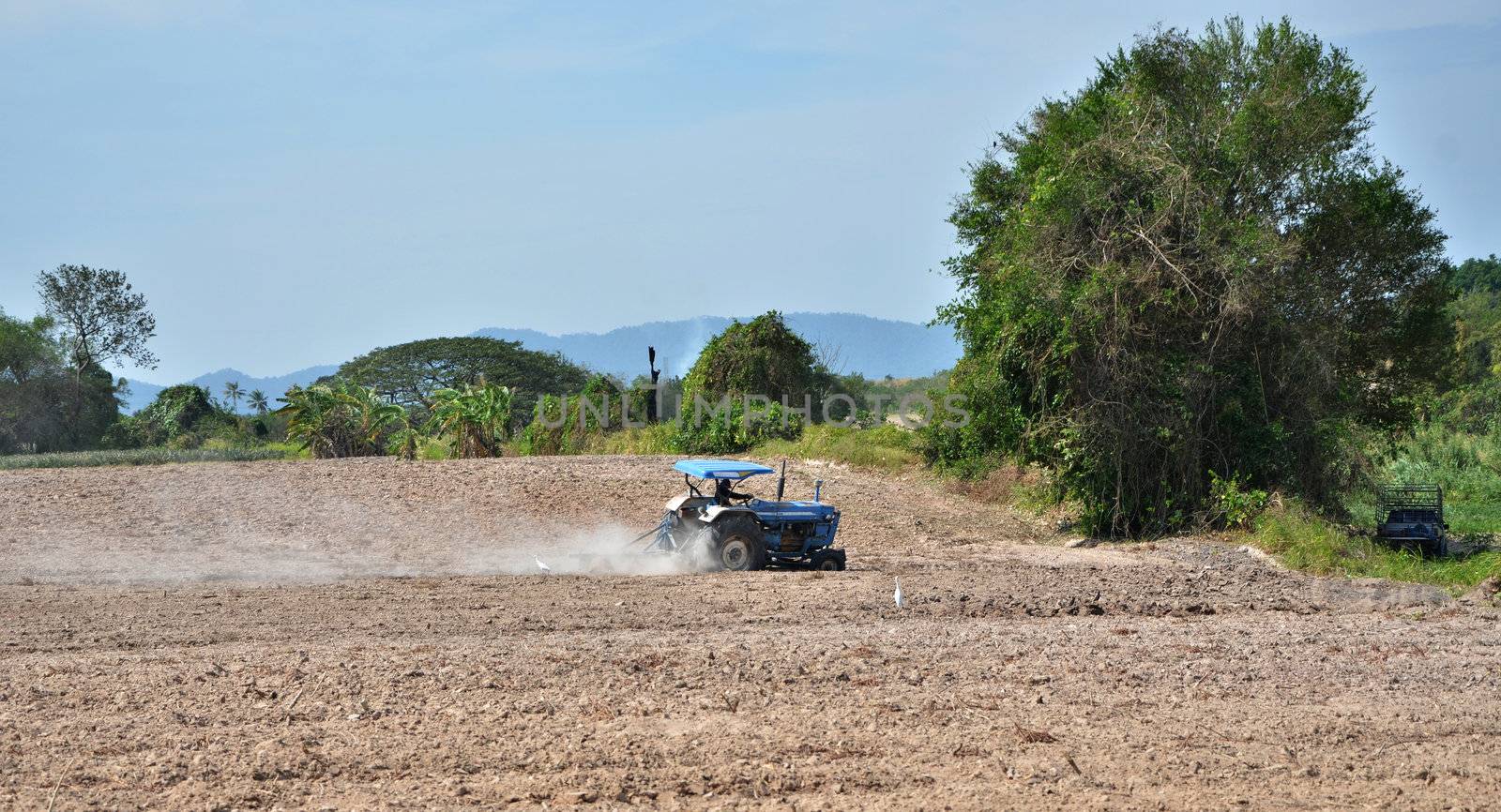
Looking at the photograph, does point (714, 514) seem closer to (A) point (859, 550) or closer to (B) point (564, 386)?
(A) point (859, 550)

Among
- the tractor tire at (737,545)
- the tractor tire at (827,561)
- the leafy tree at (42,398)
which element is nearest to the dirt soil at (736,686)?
the tractor tire at (827,561)

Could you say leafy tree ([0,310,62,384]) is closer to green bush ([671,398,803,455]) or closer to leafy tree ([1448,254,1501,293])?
green bush ([671,398,803,455])

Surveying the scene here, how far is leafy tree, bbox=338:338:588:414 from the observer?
6341cm

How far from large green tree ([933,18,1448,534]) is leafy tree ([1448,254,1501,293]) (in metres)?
57.2

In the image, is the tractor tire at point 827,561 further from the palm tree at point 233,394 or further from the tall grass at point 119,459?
the palm tree at point 233,394

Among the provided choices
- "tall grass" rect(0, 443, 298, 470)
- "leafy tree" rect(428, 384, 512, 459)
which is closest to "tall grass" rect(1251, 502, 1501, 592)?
"leafy tree" rect(428, 384, 512, 459)

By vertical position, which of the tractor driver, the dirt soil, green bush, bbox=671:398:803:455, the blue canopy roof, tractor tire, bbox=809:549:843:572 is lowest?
the dirt soil

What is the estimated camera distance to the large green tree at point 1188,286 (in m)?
18.4

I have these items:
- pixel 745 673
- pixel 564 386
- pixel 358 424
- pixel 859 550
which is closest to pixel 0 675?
pixel 745 673

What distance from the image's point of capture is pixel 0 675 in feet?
28.7

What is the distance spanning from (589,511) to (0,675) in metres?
12.9

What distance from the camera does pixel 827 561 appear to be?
15.8 m

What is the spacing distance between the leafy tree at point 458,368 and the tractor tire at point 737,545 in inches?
1872

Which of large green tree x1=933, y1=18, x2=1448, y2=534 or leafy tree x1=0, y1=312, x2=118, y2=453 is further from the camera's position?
leafy tree x1=0, y1=312, x2=118, y2=453
